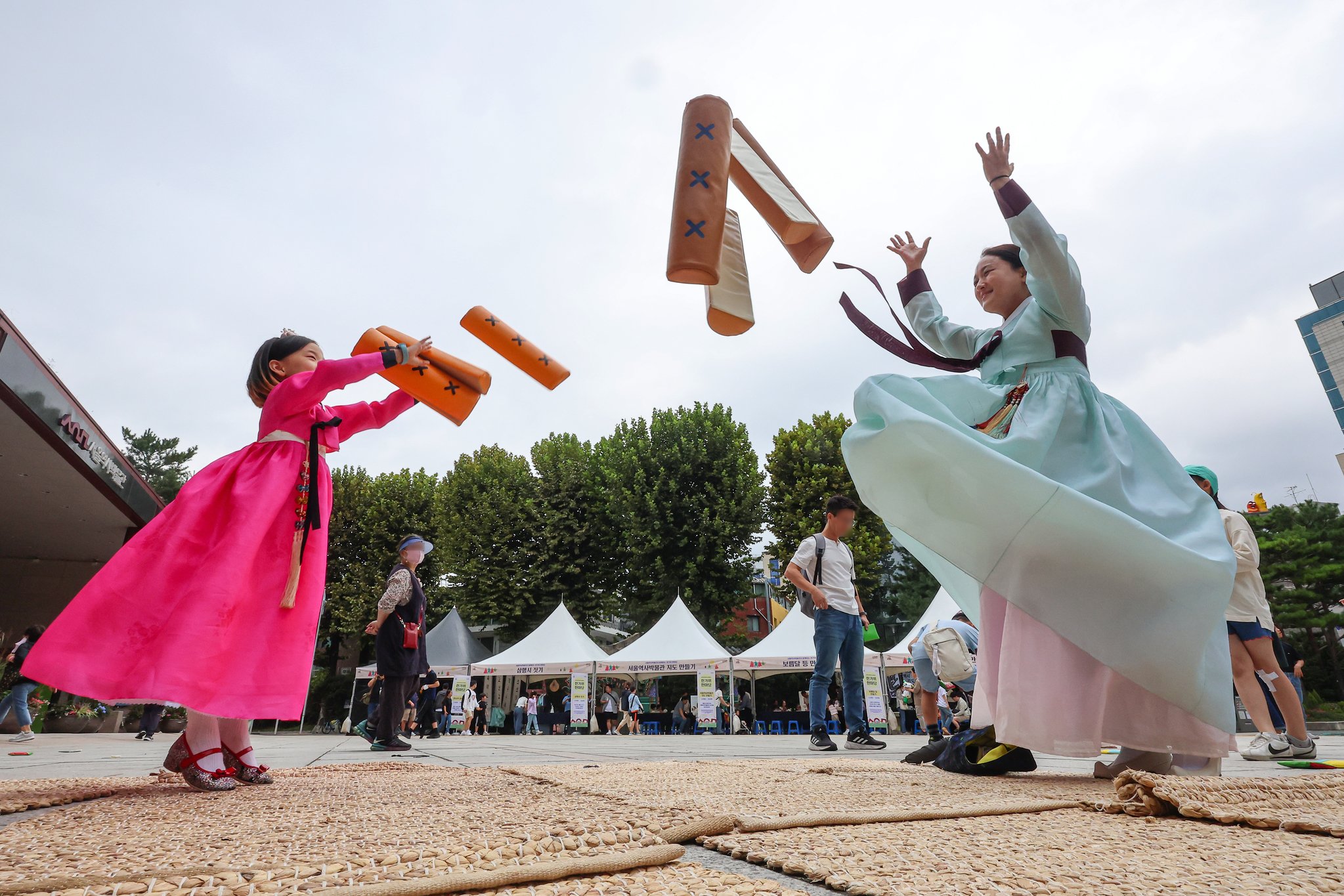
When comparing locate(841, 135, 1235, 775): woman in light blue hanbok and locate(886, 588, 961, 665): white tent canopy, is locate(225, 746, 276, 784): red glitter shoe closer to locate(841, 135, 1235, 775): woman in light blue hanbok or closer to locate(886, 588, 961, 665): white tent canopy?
locate(841, 135, 1235, 775): woman in light blue hanbok

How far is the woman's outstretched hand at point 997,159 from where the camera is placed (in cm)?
254

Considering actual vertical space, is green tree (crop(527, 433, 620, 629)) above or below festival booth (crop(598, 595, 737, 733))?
above

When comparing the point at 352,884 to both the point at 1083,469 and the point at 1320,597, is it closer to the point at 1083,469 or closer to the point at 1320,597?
the point at 1083,469

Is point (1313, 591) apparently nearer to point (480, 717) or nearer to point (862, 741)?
point (480, 717)

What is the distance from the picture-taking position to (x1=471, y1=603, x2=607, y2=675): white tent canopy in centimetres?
1619

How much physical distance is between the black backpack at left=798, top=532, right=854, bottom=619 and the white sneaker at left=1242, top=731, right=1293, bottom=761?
2.46m

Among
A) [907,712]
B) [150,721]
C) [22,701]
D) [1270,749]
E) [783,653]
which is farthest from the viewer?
[907,712]

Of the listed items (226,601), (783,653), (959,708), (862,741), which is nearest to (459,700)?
(783,653)

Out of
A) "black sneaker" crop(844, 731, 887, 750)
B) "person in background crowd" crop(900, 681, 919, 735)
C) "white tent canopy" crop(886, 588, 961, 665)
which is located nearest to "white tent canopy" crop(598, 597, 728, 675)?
"white tent canopy" crop(886, 588, 961, 665)

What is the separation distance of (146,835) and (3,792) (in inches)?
39.0

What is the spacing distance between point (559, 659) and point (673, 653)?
2.64 m

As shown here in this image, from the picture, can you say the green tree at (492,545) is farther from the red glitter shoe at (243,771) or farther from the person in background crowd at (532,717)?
the red glitter shoe at (243,771)

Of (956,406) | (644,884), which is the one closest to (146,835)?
(644,884)

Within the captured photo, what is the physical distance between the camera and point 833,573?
5.43 metres
